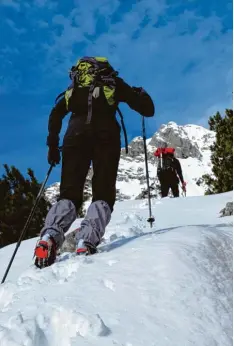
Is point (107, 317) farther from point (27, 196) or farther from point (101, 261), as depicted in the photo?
point (27, 196)

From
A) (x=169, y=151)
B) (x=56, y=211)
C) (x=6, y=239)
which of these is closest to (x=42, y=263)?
(x=56, y=211)

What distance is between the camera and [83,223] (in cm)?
420

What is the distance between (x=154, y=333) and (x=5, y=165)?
18596mm

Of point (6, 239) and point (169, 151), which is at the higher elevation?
point (169, 151)

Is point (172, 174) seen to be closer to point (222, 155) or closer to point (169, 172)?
point (169, 172)

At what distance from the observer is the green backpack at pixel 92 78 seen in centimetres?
447

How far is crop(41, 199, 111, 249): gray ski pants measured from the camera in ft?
13.3

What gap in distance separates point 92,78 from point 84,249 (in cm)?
190

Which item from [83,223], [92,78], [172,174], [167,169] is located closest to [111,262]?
[83,223]

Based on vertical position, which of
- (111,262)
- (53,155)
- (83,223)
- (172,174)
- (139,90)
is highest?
(139,90)

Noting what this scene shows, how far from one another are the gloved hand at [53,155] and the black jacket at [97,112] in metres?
0.07

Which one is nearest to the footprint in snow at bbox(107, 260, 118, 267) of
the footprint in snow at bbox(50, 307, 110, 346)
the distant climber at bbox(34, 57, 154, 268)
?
the distant climber at bbox(34, 57, 154, 268)

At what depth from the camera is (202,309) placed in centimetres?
255

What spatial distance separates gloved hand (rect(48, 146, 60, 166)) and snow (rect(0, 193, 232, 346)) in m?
1.52
